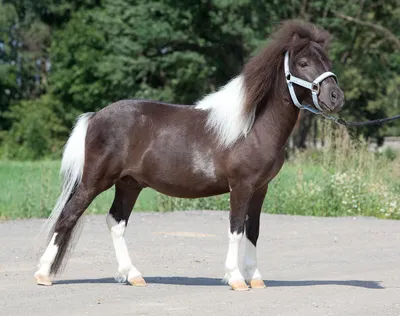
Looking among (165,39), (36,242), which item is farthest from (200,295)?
(165,39)

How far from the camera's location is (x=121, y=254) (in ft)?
29.3

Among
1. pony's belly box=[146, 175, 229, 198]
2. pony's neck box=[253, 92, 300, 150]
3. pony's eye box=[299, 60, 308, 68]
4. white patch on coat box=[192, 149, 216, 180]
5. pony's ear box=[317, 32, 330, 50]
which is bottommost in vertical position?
pony's belly box=[146, 175, 229, 198]

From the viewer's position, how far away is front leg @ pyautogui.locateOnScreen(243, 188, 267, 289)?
8703 millimetres

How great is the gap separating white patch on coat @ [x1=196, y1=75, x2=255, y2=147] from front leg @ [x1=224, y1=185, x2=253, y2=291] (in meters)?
0.47

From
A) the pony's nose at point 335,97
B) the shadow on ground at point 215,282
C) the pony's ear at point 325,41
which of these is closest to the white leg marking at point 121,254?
the shadow on ground at point 215,282

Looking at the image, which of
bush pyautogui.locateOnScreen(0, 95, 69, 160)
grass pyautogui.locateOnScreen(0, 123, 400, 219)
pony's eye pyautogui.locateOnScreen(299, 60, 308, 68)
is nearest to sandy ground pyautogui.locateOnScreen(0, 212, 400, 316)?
grass pyautogui.locateOnScreen(0, 123, 400, 219)

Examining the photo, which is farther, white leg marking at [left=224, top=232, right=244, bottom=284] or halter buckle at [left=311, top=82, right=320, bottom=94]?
white leg marking at [left=224, top=232, right=244, bottom=284]

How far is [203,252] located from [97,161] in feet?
10.4

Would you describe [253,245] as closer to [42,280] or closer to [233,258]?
[233,258]

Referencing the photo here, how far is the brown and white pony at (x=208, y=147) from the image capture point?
8414 mm

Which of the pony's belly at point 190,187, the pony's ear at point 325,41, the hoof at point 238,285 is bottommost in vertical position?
the hoof at point 238,285

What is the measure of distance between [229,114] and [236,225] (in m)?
1.02

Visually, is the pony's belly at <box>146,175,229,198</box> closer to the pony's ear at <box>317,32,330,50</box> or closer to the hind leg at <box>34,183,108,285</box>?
the hind leg at <box>34,183,108,285</box>

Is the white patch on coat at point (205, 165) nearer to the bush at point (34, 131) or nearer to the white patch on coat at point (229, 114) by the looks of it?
the white patch on coat at point (229, 114)
